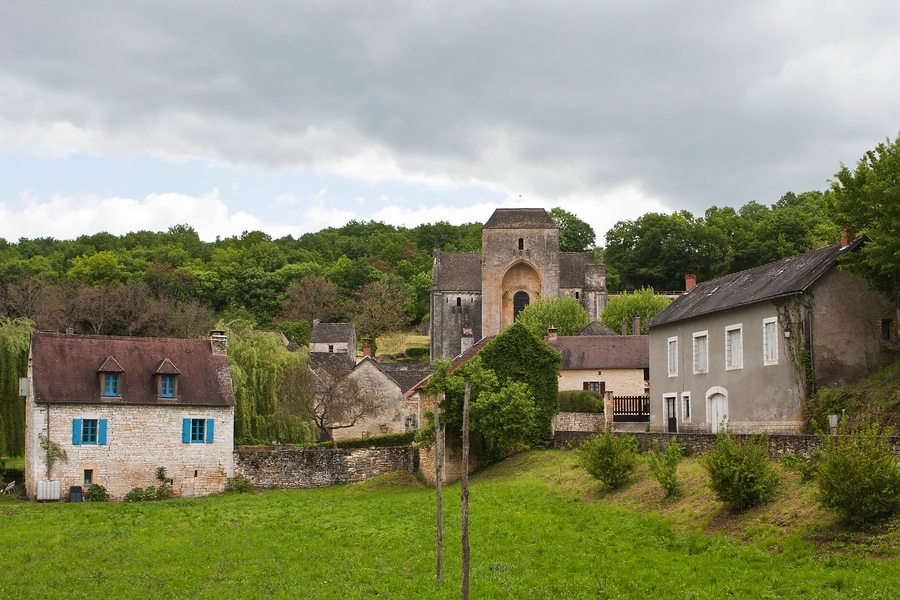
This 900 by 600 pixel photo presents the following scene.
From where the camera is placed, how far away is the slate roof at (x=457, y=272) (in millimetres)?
75144

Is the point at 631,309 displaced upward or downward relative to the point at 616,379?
upward

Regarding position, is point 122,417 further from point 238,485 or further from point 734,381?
point 734,381

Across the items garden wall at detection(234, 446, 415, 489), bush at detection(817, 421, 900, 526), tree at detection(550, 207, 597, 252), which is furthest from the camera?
tree at detection(550, 207, 597, 252)

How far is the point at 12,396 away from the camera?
115 feet

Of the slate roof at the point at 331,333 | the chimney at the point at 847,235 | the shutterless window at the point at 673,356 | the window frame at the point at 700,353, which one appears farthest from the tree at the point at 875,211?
the slate roof at the point at 331,333

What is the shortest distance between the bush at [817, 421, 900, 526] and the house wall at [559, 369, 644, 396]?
28354 millimetres

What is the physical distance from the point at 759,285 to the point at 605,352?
53.1ft

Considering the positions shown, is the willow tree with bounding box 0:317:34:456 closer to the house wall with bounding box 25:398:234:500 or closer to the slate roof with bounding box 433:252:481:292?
the house wall with bounding box 25:398:234:500

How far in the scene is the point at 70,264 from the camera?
103750 millimetres

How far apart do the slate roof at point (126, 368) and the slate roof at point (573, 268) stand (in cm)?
4279

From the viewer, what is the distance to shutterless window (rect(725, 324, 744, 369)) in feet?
93.5

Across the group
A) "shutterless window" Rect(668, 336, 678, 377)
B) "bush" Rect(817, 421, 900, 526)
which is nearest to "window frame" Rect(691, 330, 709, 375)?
"shutterless window" Rect(668, 336, 678, 377)

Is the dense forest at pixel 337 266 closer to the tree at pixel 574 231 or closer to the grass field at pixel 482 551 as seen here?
the tree at pixel 574 231

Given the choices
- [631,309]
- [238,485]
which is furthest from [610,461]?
[631,309]
